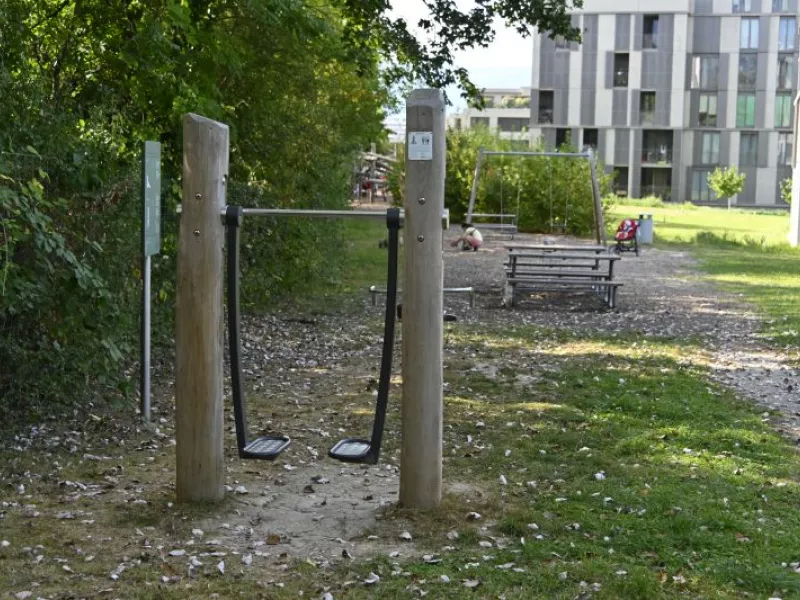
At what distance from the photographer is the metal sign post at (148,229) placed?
779 centimetres

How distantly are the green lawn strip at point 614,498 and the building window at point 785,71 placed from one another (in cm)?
7550

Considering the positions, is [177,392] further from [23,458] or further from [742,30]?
[742,30]

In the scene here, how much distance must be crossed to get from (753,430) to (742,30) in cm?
7711

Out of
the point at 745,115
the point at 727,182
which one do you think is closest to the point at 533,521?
the point at 727,182

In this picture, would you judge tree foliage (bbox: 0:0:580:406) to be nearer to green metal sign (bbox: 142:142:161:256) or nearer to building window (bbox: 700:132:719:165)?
green metal sign (bbox: 142:142:161:256)

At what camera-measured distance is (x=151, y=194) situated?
308 inches

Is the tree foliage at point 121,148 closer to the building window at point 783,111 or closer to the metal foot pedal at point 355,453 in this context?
the metal foot pedal at point 355,453

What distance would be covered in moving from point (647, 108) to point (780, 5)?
1152cm

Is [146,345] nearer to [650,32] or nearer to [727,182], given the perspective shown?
[727,182]

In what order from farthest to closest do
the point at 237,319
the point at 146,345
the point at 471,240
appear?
1. the point at 471,240
2. the point at 146,345
3. the point at 237,319

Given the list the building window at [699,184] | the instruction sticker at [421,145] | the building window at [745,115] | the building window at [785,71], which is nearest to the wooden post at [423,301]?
the instruction sticker at [421,145]

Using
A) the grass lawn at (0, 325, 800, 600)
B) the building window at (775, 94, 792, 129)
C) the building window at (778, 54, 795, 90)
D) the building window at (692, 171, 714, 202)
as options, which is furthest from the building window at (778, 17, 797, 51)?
the grass lawn at (0, 325, 800, 600)

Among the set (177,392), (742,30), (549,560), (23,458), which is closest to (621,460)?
(549,560)

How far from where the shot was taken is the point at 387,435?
26.1 ft
